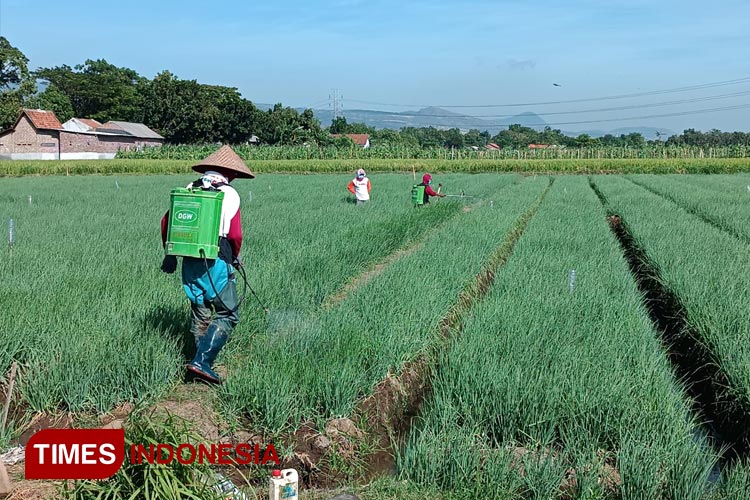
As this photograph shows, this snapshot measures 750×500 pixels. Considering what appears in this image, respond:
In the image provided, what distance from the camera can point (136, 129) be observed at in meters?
50.3

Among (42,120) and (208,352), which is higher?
(42,120)

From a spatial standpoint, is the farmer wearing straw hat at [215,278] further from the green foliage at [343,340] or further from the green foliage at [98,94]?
the green foliage at [98,94]

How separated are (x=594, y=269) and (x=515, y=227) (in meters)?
4.36

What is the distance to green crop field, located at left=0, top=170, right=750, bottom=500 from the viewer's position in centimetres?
290

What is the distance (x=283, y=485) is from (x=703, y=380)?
304 cm

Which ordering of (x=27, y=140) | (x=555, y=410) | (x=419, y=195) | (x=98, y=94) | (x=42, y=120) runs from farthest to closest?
(x=98, y=94)
(x=27, y=140)
(x=42, y=120)
(x=419, y=195)
(x=555, y=410)

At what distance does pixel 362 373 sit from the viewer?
3691 mm

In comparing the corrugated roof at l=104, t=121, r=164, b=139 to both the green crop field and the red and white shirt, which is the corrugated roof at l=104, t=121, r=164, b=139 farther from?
the green crop field

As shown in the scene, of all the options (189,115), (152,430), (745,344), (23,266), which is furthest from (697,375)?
(189,115)

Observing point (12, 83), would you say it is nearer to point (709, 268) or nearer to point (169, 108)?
point (169, 108)

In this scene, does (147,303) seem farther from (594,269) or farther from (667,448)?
(594,269)

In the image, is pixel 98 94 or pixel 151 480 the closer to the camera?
pixel 151 480

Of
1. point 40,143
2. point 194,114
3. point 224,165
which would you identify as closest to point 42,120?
point 40,143

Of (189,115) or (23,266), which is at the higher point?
(189,115)
